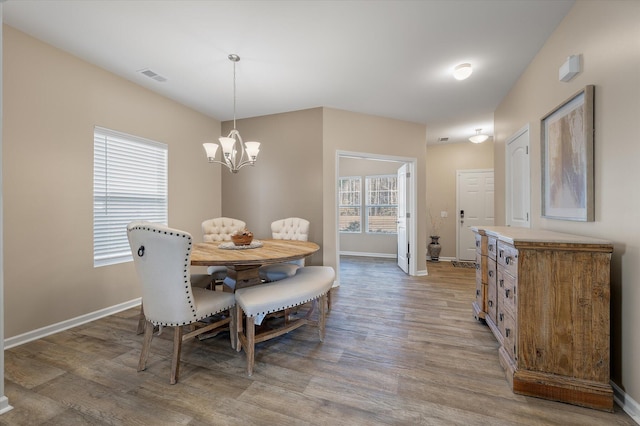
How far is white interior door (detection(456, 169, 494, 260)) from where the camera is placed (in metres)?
5.84

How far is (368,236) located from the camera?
22.2 feet

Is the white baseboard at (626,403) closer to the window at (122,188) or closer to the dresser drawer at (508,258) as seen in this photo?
the dresser drawer at (508,258)

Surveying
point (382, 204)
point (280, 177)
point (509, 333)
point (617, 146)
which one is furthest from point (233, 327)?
point (382, 204)

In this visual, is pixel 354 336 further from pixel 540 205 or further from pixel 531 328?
pixel 540 205

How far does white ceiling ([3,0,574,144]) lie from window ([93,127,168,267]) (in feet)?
2.56

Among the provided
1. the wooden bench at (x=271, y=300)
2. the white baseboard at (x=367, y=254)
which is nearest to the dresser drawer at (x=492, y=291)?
the wooden bench at (x=271, y=300)

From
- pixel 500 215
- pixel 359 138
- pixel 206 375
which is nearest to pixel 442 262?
pixel 500 215

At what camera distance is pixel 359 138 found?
4285 mm

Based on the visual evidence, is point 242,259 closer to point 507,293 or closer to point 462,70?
point 507,293

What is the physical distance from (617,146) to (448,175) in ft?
15.3

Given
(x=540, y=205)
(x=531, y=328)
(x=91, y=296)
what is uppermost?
(x=540, y=205)

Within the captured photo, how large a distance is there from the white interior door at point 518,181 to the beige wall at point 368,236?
3106mm

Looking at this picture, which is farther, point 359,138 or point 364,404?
point 359,138

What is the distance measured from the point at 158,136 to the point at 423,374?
3.93 meters
